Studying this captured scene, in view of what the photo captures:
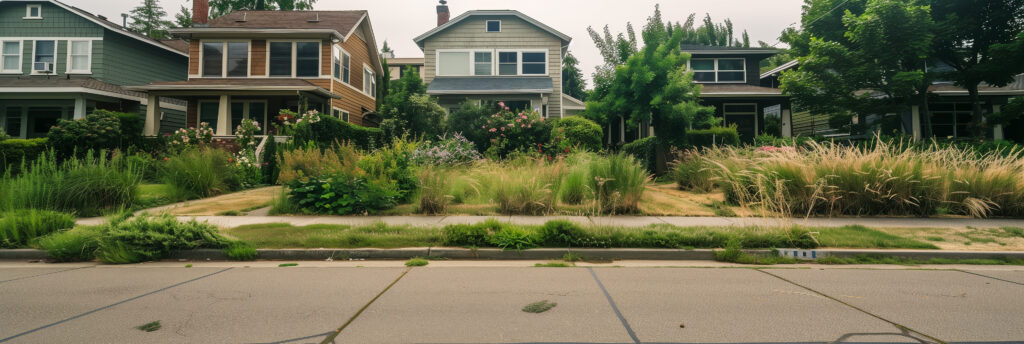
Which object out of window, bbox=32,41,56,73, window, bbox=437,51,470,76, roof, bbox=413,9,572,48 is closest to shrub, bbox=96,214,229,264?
window, bbox=437,51,470,76

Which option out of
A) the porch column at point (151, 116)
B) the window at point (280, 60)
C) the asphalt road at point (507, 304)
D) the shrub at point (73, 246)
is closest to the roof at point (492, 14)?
the window at point (280, 60)

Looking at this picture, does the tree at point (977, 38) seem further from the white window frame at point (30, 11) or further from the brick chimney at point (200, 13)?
the white window frame at point (30, 11)

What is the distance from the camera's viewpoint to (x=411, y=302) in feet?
13.7

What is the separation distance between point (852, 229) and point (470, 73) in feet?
66.1

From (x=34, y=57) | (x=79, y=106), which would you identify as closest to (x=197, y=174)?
(x=79, y=106)

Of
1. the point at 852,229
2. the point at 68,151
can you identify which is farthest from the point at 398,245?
the point at 68,151

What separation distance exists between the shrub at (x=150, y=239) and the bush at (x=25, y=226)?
4.47 feet

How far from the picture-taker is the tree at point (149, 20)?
138 ft

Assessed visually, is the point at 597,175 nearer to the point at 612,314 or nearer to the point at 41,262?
the point at 612,314

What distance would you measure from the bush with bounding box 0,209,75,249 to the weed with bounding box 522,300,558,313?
749cm

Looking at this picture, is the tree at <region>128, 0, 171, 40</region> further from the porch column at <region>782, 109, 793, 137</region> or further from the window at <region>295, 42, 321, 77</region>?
the porch column at <region>782, 109, 793, 137</region>

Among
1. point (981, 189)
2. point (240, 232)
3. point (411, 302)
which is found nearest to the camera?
point (411, 302)

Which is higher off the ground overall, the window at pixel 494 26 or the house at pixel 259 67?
the window at pixel 494 26

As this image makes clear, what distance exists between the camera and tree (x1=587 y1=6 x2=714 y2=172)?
16.2 metres
